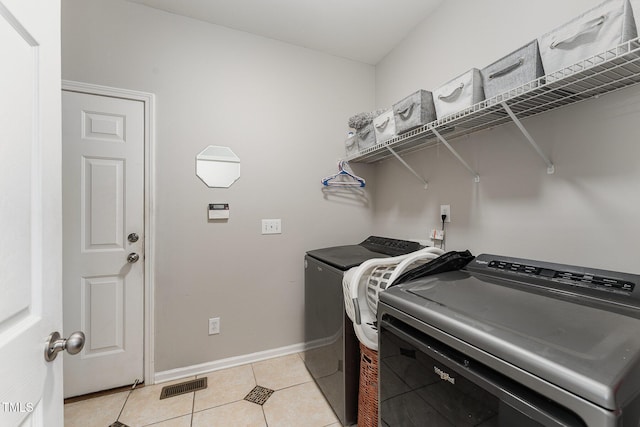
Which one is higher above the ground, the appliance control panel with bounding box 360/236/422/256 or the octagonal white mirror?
the octagonal white mirror

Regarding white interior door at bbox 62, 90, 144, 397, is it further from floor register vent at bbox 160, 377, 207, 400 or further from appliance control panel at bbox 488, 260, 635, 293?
appliance control panel at bbox 488, 260, 635, 293

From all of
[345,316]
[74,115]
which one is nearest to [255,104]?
[74,115]

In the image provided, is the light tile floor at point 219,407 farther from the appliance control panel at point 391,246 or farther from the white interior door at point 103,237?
the appliance control panel at point 391,246

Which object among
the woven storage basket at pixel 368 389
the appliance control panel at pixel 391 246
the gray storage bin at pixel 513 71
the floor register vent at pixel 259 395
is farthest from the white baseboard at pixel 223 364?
the gray storage bin at pixel 513 71

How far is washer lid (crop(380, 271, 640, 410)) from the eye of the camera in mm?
520

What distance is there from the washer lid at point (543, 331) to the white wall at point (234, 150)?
1405mm

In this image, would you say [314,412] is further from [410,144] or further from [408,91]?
[408,91]

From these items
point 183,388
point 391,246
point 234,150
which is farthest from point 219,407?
point 234,150

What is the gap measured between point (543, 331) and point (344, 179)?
76.1 inches

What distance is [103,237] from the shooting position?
1803 mm

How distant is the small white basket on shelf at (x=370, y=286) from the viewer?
1240 millimetres

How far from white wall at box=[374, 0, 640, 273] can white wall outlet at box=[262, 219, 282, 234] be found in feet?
3.47

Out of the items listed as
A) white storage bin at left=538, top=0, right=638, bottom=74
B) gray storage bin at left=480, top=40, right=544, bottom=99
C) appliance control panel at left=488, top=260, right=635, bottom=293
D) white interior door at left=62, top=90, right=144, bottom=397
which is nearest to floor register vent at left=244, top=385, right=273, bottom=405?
white interior door at left=62, top=90, right=144, bottom=397

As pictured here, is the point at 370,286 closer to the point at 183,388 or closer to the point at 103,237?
the point at 183,388
